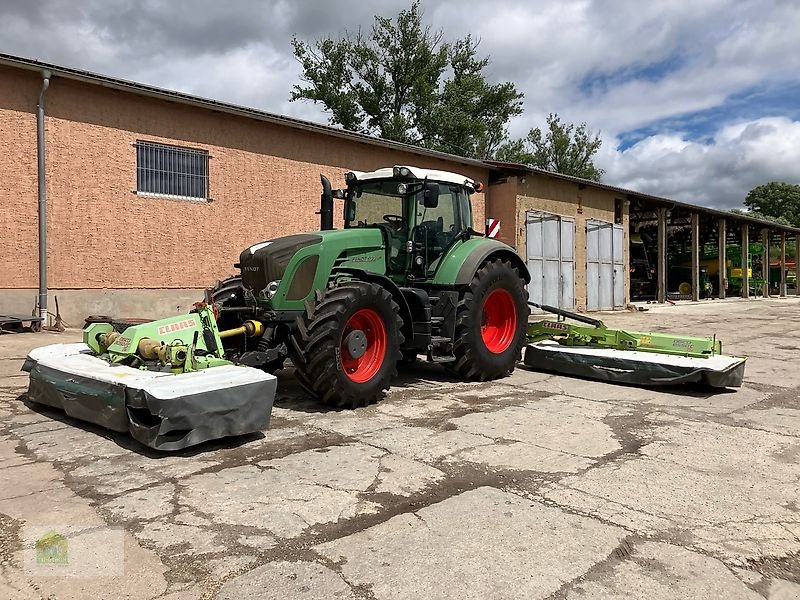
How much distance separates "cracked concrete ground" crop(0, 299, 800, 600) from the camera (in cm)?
270

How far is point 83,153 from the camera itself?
10.2m

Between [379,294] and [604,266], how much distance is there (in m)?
16.4

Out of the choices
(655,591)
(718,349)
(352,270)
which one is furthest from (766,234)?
(655,591)

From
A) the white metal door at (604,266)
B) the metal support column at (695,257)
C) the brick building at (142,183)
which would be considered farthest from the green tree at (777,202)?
the brick building at (142,183)

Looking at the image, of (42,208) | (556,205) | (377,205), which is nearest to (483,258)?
(377,205)

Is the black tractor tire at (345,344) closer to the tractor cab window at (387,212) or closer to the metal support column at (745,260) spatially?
the tractor cab window at (387,212)

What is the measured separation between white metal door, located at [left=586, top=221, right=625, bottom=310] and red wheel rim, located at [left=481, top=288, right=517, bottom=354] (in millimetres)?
12974

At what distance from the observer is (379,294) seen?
19.0 ft

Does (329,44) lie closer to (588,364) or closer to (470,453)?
(588,364)

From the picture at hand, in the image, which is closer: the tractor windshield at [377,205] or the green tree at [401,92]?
the tractor windshield at [377,205]

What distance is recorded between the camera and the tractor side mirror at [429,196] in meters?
6.86

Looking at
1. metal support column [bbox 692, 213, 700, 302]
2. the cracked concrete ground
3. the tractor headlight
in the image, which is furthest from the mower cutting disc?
metal support column [bbox 692, 213, 700, 302]

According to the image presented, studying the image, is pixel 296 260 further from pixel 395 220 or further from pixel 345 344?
pixel 395 220

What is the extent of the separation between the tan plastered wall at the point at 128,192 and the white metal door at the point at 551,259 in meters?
7.31
